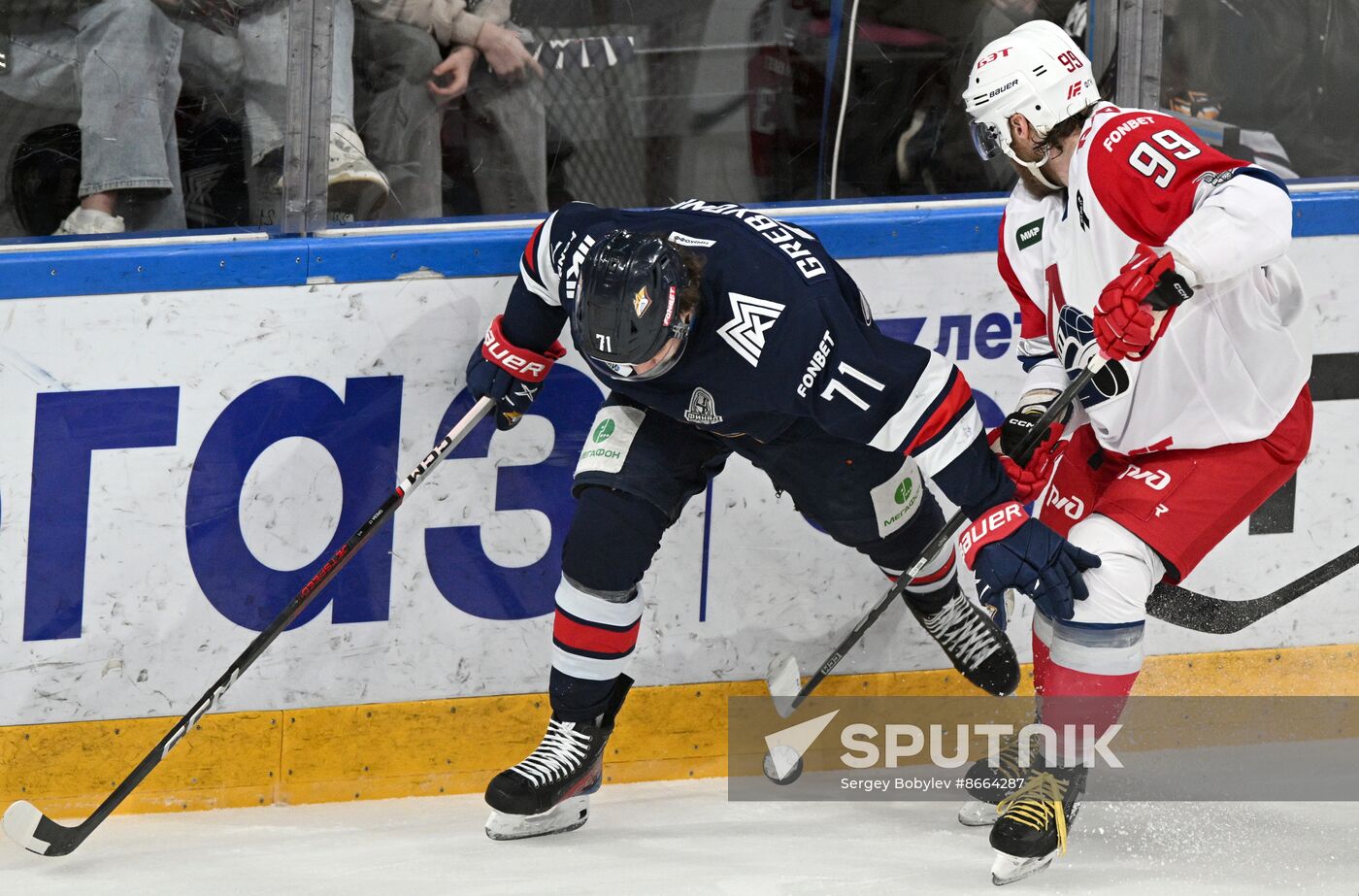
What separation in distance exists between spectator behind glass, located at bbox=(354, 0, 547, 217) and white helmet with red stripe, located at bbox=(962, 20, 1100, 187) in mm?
896

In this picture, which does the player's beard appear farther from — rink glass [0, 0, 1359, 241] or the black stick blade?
the black stick blade

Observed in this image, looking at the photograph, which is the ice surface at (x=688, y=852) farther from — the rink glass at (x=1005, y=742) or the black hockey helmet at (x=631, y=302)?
the black hockey helmet at (x=631, y=302)

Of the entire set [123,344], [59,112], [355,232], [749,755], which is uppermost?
[59,112]

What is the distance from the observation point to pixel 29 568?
282cm

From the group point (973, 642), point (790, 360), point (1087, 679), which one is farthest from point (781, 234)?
point (973, 642)

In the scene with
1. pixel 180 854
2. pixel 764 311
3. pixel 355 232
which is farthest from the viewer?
pixel 355 232

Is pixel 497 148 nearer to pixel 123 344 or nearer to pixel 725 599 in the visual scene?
pixel 123 344

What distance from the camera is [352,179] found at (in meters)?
2.99

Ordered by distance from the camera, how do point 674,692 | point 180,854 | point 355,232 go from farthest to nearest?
point 674,692
point 355,232
point 180,854

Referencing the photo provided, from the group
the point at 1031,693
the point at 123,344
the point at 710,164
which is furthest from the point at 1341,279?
the point at 123,344

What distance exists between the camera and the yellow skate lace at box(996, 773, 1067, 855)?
8.29ft

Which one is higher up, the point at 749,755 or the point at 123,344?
the point at 123,344

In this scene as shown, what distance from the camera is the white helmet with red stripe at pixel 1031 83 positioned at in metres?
2.61

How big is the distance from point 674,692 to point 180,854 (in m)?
0.99
